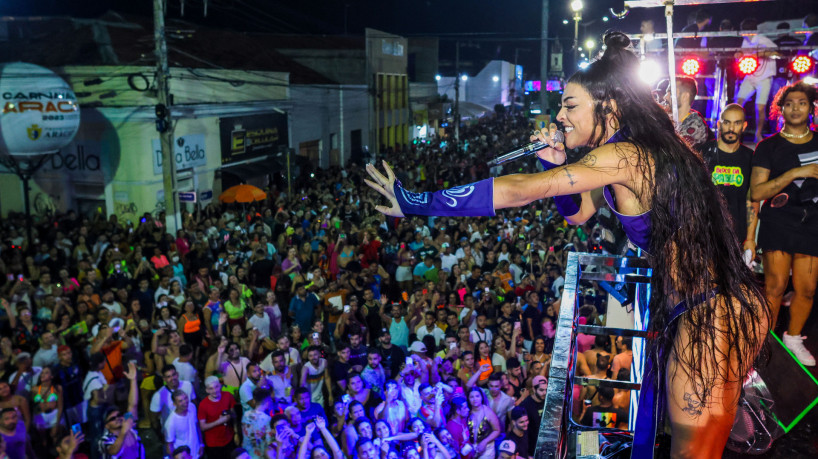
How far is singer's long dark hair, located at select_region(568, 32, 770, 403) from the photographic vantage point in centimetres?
210

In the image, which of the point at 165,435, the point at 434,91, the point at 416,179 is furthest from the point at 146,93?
the point at 434,91

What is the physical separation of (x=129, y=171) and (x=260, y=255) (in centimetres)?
941

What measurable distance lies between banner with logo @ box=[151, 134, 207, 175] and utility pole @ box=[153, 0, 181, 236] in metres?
3.23

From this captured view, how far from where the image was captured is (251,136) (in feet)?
79.5

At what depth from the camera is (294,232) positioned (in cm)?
1302

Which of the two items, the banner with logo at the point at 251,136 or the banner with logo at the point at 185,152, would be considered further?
the banner with logo at the point at 251,136

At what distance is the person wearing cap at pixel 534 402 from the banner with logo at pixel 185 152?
1484 cm

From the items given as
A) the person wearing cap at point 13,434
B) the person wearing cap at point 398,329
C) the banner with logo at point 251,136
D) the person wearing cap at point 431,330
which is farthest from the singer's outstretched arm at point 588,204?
the banner with logo at point 251,136

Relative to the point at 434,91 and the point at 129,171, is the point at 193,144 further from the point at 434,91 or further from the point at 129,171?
the point at 434,91

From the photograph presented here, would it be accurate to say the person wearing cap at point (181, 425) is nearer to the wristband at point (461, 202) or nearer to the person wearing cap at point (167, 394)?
the person wearing cap at point (167, 394)

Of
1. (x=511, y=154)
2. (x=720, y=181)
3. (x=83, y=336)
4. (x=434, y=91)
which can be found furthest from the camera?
(x=434, y=91)

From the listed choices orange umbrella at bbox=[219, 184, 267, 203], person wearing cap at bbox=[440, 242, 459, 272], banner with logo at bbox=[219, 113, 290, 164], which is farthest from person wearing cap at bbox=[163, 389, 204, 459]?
banner with logo at bbox=[219, 113, 290, 164]

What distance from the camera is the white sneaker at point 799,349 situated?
11.8 feet

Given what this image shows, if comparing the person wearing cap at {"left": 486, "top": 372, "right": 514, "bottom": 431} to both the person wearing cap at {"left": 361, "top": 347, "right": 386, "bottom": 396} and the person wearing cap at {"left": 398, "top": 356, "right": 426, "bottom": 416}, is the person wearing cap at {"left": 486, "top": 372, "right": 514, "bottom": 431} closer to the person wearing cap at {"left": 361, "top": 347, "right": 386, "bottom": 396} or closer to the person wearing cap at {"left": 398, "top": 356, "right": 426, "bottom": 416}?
the person wearing cap at {"left": 398, "top": 356, "right": 426, "bottom": 416}
